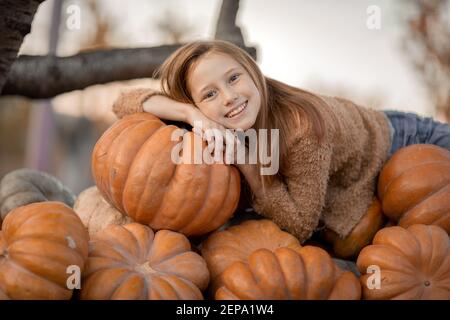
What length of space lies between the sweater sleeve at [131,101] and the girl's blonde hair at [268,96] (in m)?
0.10

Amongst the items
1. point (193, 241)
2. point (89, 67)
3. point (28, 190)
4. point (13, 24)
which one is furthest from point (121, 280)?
point (89, 67)

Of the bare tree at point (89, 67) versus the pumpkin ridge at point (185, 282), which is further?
the bare tree at point (89, 67)

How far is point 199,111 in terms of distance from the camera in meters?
2.16

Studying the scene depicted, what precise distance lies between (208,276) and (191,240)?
14.1 inches

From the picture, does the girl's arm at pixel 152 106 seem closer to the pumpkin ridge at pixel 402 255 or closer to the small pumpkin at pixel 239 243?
the small pumpkin at pixel 239 243

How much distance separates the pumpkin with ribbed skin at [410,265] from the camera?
1684mm

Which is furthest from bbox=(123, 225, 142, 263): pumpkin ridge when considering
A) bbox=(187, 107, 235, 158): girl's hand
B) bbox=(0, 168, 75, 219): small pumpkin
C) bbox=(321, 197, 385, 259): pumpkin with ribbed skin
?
bbox=(0, 168, 75, 219): small pumpkin

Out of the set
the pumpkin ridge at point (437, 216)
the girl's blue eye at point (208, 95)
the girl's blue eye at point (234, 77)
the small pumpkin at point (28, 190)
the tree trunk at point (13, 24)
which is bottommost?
the small pumpkin at point (28, 190)

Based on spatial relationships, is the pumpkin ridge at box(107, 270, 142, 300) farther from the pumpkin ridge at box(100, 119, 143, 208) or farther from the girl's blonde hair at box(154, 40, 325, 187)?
the girl's blonde hair at box(154, 40, 325, 187)

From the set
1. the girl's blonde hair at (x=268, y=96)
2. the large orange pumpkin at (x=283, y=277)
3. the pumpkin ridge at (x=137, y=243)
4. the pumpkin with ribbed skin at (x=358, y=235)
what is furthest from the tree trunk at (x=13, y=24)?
the pumpkin with ribbed skin at (x=358, y=235)

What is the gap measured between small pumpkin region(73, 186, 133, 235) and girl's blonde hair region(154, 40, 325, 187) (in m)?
0.57

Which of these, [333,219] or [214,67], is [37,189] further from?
[333,219]

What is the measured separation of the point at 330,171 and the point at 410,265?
0.67 metres
